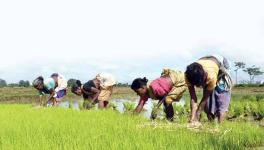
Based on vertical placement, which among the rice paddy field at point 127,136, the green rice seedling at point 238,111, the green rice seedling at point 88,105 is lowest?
the green rice seedling at point 238,111

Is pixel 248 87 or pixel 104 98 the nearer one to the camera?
pixel 104 98

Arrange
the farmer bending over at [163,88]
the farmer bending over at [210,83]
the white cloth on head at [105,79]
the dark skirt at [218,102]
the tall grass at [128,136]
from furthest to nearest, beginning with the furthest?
the white cloth on head at [105,79], the farmer bending over at [163,88], the dark skirt at [218,102], the farmer bending over at [210,83], the tall grass at [128,136]

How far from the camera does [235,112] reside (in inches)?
469

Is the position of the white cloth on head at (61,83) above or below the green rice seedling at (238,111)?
above

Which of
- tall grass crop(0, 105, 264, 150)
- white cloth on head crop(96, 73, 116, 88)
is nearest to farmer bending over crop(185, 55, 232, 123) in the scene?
tall grass crop(0, 105, 264, 150)

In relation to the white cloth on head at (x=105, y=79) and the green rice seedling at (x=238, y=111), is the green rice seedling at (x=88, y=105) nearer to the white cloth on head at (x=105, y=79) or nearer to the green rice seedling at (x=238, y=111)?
the white cloth on head at (x=105, y=79)

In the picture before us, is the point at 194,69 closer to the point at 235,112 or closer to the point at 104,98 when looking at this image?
the point at 104,98

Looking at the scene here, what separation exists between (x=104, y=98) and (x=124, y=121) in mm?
3402

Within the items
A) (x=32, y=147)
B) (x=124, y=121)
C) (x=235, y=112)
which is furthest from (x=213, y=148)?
(x=235, y=112)

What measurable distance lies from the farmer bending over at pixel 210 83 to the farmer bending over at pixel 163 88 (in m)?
0.55

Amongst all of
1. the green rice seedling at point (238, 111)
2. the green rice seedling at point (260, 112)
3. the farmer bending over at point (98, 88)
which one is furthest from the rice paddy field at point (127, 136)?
the green rice seedling at point (238, 111)

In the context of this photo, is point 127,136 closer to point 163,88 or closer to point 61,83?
point 163,88

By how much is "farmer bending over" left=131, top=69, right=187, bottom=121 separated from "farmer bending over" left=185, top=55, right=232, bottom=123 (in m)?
0.55

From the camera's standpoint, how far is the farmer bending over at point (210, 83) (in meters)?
5.99
